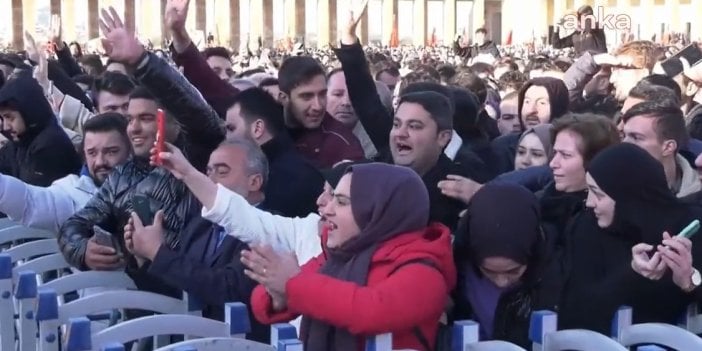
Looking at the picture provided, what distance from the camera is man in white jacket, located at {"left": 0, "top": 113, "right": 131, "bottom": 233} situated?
5.88m

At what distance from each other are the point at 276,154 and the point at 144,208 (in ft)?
2.66

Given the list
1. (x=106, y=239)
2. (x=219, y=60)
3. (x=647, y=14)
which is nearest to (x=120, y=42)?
(x=106, y=239)

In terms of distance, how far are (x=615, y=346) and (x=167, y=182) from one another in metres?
2.61

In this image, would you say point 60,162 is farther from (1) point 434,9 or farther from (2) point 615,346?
(1) point 434,9

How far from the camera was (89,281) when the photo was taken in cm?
488

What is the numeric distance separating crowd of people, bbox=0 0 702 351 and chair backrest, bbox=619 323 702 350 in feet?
0.74

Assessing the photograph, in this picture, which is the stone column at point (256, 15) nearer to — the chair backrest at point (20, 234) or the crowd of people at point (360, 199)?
the crowd of people at point (360, 199)

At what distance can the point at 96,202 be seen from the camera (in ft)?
18.2

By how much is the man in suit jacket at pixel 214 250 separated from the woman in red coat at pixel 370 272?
512mm

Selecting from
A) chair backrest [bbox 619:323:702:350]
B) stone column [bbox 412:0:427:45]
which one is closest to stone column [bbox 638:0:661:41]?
stone column [bbox 412:0:427:45]

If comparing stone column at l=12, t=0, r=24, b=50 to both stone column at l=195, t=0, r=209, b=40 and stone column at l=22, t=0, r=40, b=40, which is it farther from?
stone column at l=195, t=0, r=209, b=40

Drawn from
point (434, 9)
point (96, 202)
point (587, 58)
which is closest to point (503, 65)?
point (587, 58)

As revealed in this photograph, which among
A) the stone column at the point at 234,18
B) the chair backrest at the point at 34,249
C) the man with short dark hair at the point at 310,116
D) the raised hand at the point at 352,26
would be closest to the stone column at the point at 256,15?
the stone column at the point at 234,18

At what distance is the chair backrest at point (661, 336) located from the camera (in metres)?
3.54
